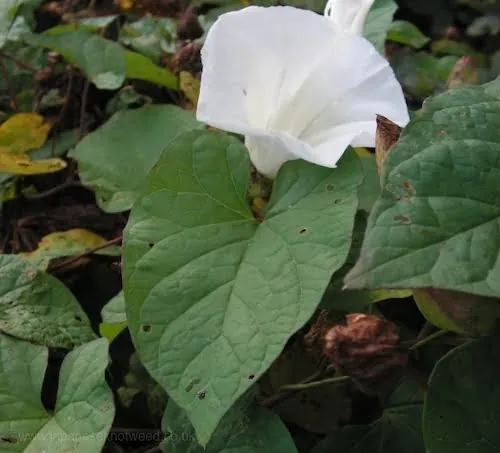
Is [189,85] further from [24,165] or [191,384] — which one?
[191,384]

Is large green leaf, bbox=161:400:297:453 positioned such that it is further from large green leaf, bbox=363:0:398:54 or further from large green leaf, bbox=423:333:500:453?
large green leaf, bbox=363:0:398:54

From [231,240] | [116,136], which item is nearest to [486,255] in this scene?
[231,240]

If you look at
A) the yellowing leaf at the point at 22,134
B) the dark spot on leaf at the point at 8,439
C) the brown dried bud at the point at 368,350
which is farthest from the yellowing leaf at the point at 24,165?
the brown dried bud at the point at 368,350

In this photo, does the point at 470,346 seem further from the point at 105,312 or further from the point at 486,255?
the point at 105,312

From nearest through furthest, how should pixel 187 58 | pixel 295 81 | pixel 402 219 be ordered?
pixel 402 219, pixel 295 81, pixel 187 58

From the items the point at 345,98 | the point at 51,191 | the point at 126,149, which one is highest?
the point at 345,98

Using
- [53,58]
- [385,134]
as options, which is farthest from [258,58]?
[53,58]
